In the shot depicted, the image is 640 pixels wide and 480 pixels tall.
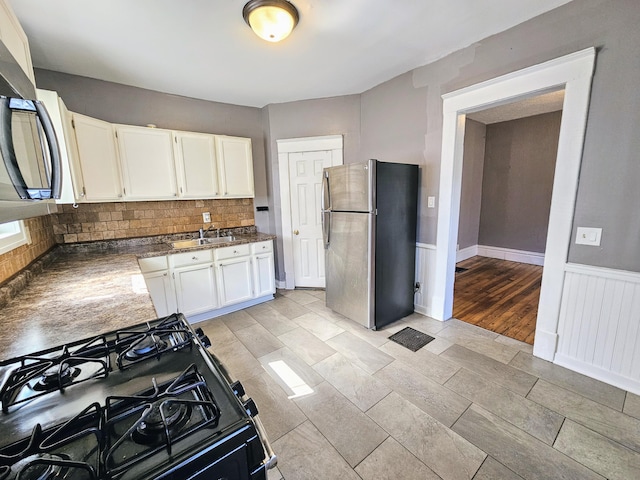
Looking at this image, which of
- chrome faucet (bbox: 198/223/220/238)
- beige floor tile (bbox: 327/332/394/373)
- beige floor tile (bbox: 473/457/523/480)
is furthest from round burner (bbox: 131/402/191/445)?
chrome faucet (bbox: 198/223/220/238)

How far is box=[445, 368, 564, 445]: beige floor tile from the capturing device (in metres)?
1.59

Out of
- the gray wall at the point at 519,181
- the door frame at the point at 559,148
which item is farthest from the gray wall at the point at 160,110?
the gray wall at the point at 519,181

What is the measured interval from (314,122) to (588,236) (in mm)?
3016

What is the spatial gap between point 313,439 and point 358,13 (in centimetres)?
279

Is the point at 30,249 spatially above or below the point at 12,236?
below

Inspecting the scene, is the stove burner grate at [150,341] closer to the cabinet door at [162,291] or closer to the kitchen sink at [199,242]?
the cabinet door at [162,291]

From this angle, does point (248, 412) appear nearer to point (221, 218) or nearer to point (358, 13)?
point (358, 13)

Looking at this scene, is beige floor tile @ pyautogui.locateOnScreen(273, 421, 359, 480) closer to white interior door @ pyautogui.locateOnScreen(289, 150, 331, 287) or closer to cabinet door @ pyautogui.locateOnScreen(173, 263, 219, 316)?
cabinet door @ pyautogui.locateOnScreen(173, 263, 219, 316)

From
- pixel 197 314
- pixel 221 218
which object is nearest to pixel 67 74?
pixel 221 218

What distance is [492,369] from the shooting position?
82.4 inches

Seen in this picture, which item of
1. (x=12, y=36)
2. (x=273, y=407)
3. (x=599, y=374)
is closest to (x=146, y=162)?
(x=12, y=36)

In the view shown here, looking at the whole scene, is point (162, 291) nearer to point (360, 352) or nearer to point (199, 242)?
point (199, 242)

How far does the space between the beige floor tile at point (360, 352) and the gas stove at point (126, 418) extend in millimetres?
1565

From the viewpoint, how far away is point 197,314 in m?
3.00
